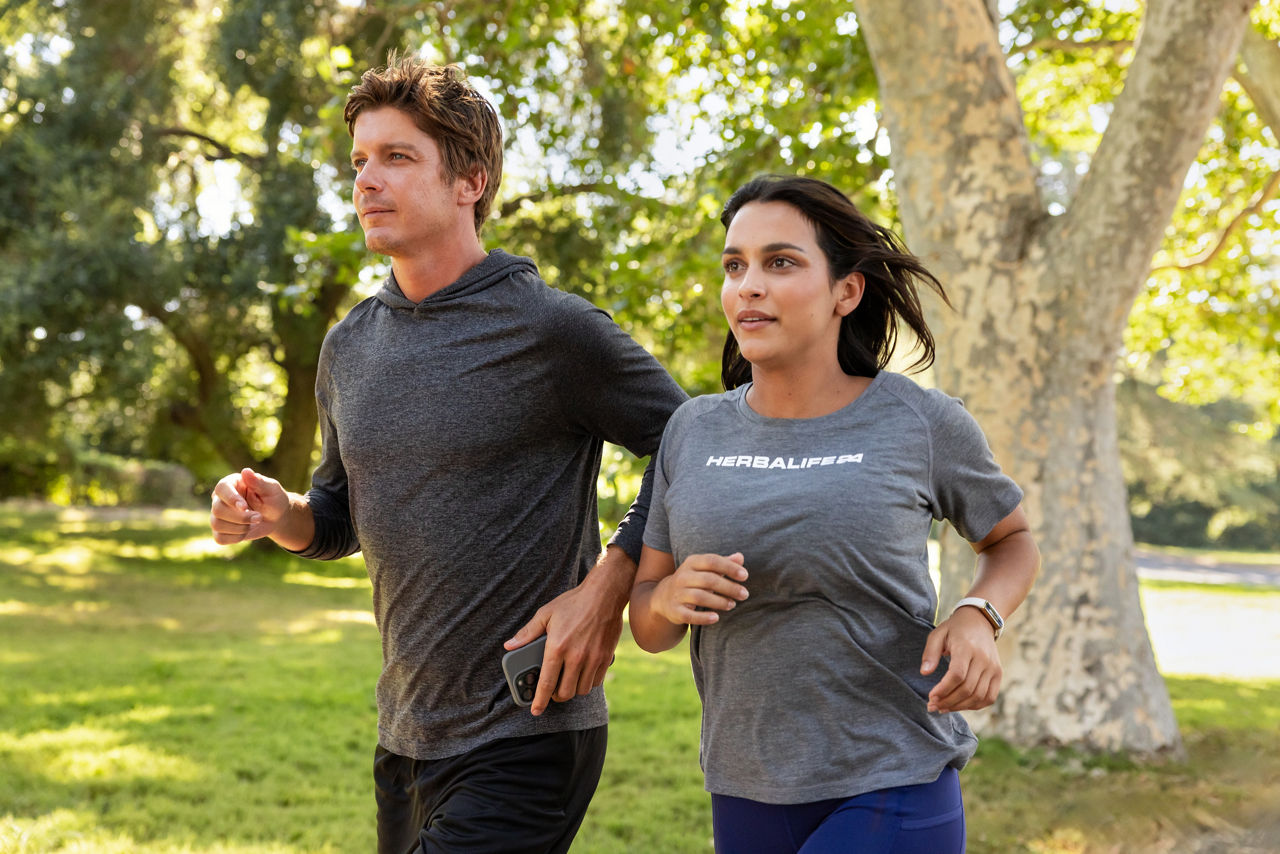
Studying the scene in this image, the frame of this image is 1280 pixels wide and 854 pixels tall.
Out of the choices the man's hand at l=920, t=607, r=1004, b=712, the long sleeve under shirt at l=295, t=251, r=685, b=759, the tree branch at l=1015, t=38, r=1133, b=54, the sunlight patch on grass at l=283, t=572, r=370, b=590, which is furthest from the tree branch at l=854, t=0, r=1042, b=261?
the sunlight patch on grass at l=283, t=572, r=370, b=590

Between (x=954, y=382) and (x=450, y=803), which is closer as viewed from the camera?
(x=450, y=803)

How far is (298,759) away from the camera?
754 cm

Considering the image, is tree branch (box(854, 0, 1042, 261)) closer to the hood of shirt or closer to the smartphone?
the hood of shirt

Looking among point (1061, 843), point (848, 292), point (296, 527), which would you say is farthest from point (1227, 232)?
point (296, 527)

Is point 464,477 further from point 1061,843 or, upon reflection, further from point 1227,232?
point 1227,232

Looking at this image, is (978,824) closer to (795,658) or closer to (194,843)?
(194,843)

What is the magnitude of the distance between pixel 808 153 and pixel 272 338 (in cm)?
1226

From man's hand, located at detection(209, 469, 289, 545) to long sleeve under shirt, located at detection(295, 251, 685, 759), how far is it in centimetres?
19

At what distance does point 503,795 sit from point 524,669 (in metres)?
0.30

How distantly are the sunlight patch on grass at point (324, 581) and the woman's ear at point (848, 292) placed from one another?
16918 mm

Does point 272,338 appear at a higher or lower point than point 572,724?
higher

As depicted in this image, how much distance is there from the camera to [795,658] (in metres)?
2.23

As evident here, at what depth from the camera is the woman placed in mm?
2188

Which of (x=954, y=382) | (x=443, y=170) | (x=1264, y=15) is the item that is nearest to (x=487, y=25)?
(x=954, y=382)
